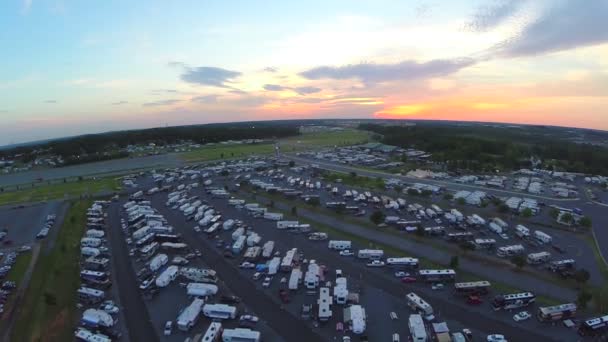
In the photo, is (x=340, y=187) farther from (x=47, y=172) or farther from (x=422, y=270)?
(x=47, y=172)

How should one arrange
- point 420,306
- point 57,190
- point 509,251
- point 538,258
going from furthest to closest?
1. point 57,190
2. point 509,251
3. point 538,258
4. point 420,306

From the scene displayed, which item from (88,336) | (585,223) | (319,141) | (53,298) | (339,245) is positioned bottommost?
(88,336)

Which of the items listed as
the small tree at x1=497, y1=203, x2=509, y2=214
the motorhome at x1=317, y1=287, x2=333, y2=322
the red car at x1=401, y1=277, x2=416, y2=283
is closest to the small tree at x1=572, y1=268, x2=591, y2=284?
the red car at x1=401, y1=277, x2=416, y2=283

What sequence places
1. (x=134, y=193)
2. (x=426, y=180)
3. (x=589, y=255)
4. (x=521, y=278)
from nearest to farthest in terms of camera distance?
(x=521, y=278), (x=589, y=255), (x=134, y=193), (x=426, y=180)

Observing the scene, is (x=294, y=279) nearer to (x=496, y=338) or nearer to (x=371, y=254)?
(x=371, y=254)

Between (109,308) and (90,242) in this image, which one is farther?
(90,242)

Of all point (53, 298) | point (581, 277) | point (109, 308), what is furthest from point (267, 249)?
point (581, 277)

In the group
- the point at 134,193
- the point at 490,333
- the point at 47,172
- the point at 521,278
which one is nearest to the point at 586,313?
the point at 521,278
